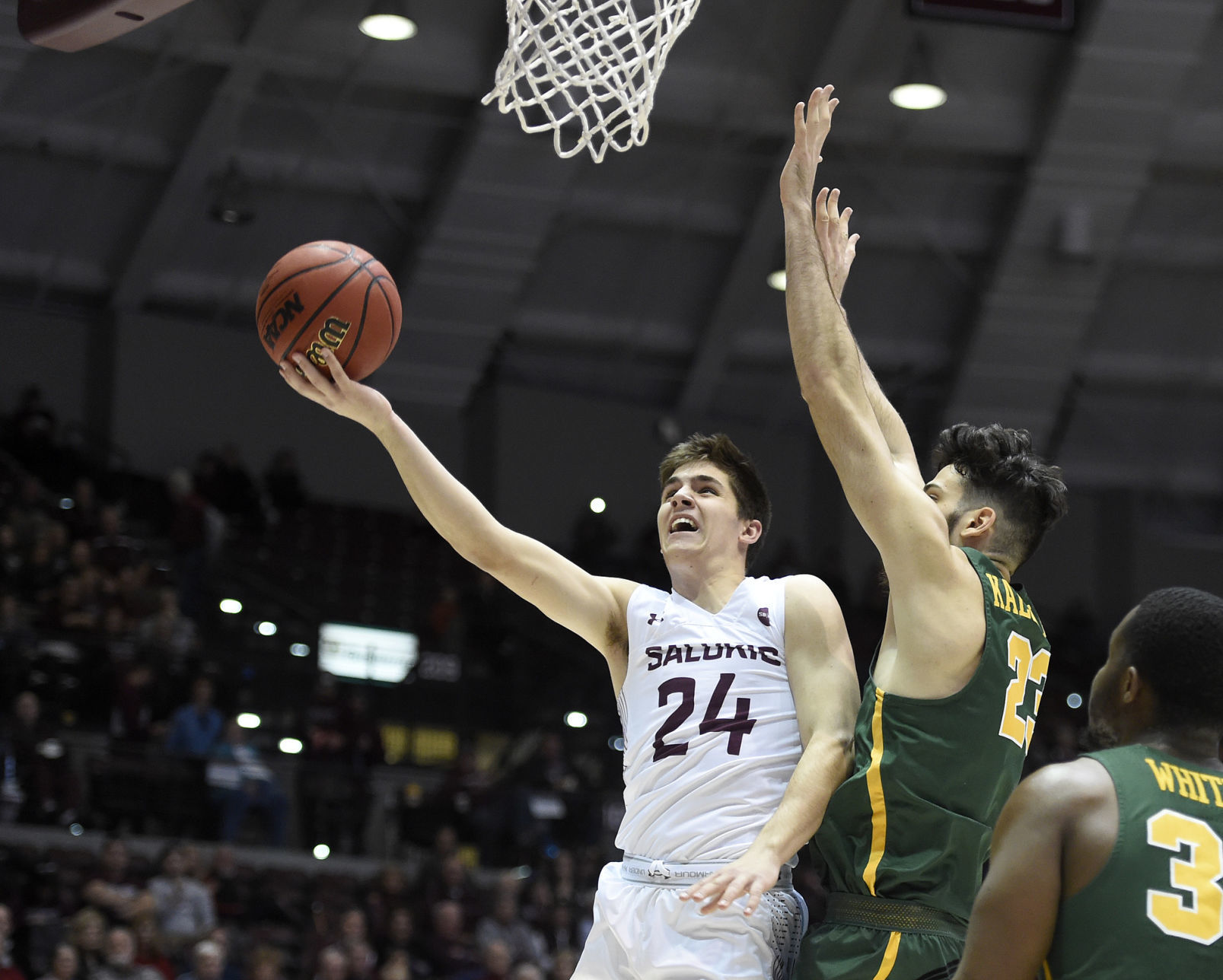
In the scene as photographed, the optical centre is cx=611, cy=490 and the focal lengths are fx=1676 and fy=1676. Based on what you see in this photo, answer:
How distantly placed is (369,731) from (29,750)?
3.10 m

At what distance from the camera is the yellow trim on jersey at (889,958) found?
3586 mm

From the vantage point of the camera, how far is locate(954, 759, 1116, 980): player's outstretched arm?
265cm

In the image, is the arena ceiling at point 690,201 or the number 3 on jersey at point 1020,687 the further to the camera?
the arena ceiling at point 690,201

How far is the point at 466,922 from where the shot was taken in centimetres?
1161

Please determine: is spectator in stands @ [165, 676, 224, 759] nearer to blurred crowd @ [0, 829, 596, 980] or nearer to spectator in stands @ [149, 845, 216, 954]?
blurred crowd @ [0, 829, 596, 980]

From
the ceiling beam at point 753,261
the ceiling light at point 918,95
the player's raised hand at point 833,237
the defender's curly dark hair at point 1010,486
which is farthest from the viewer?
the ceiling light at point 918,95

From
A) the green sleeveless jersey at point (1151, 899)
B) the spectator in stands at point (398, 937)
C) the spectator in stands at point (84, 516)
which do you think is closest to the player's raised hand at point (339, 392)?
the green sleeveless jersey at point (1151, 899)

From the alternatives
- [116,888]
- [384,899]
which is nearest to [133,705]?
[116,888]

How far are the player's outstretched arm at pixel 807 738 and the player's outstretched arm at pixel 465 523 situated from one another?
533 mm

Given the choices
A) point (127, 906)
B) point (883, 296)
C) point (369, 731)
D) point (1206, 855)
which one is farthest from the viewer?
point (883, 296)

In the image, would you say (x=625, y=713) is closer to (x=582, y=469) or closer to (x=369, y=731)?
(x=369, y=731)

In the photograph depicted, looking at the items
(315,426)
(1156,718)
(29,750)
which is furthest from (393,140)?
(1156,718)


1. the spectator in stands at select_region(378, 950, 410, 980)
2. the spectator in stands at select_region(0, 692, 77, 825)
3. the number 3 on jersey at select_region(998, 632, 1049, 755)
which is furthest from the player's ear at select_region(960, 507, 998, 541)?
the spectator in stands at select_region(0, 692, 77, 825)

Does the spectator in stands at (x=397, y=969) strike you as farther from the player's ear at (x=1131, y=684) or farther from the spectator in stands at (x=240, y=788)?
the player's ear at (x=1131, y=684)
